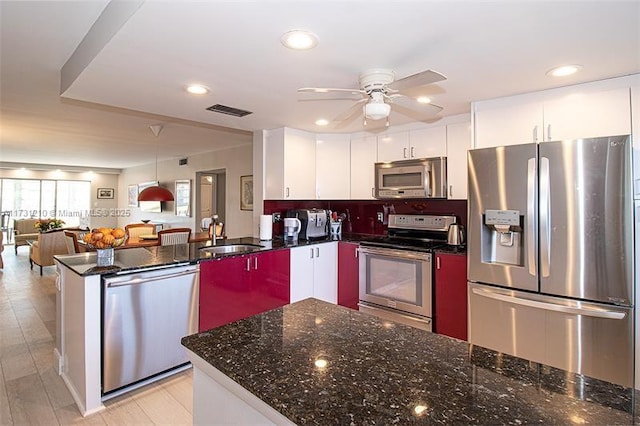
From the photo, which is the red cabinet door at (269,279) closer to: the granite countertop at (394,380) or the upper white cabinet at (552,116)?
the granite countertop at (394,380)

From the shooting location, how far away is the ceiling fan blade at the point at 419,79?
165cm

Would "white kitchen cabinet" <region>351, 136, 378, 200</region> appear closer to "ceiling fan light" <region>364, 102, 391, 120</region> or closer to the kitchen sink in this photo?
the kitchen sink

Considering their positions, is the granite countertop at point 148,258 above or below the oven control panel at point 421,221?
below

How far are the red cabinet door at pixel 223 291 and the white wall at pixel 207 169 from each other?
307 centimetres

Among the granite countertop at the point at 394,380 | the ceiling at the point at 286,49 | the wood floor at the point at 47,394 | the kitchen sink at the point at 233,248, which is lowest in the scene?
the wood floor at the point at 47,394

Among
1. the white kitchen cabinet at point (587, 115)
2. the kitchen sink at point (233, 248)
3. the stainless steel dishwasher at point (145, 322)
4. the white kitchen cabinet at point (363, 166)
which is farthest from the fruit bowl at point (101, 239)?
the white kitchen cabinet at point (587, 115)

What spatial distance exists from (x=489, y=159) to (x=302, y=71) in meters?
1.47

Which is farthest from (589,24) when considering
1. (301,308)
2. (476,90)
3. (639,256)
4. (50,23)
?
(50,23)

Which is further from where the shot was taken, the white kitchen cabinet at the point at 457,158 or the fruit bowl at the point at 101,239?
the white kitchen cabinet at the point at 457,158

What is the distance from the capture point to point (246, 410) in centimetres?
91

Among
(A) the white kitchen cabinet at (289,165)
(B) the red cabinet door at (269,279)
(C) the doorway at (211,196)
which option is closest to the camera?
(B) the red cabinet door at (269,279)

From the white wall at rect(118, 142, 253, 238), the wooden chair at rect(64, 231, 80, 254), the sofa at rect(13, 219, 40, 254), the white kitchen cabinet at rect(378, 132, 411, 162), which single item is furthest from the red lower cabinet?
the sofa at rect(13, 219, 40, 254)

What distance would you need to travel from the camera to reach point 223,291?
276cm

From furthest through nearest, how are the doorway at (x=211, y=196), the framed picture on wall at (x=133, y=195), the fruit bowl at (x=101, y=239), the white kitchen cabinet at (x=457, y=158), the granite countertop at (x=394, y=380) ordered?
the framed picture on wall at (x=133, y=195) < the doorway at (x=211, y=196) < the white kitchen cabinet at (x=457, y=158) < the fruit bowl at (x=101, y=239) < the granite countertop at (x=394, y=380)
